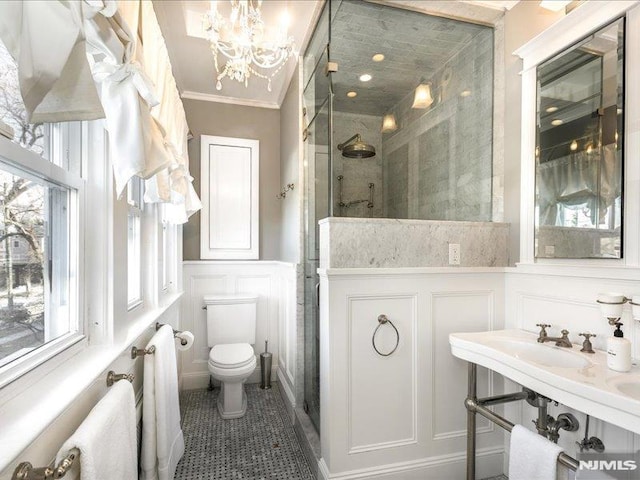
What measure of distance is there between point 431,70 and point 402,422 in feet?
7.23

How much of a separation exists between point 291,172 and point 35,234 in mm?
2015

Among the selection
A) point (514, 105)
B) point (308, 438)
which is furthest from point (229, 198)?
point (514, 105)

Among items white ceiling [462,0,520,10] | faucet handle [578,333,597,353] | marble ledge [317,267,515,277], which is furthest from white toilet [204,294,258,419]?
white ceiling [462,0,520,10]

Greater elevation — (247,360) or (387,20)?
(387,20)

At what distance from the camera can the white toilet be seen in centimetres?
249

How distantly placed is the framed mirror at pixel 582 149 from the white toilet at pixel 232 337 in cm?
218

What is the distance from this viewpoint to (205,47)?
97.9 inches

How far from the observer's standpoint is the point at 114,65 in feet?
3.19

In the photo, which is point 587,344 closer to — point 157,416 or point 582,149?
point 582,149

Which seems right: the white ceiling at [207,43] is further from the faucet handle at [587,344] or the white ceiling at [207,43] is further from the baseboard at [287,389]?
the baseboard at [287,389]

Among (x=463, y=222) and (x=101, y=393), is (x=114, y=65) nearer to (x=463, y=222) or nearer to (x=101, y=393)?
(x=101, y=393)

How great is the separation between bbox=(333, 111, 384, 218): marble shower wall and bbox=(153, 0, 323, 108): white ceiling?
2.52ft

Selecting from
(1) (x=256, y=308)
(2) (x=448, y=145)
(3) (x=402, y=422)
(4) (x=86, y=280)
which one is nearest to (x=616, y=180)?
(2) (x=448, y=145)

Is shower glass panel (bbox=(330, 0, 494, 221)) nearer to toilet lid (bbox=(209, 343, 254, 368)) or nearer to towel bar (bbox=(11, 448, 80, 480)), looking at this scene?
toilet lid (bbox=(209, 343, 254, 368))
